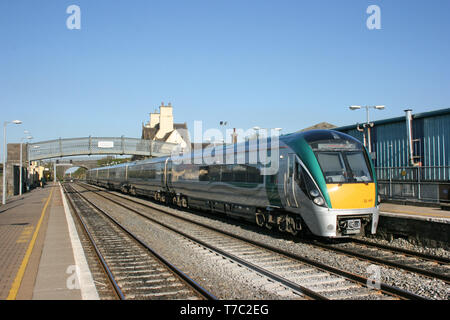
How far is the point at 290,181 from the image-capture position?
36.1 ft

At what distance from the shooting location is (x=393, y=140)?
20422mm

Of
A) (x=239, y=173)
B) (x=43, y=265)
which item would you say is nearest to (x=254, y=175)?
(x=239, y=173)

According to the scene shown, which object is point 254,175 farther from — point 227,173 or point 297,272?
point 297,272

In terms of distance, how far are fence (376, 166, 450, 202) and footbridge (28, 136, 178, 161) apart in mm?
26123

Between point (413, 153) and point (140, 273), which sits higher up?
point (413, 153)

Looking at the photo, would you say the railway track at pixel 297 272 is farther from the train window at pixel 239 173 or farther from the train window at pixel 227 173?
the train window at pixel 227 173

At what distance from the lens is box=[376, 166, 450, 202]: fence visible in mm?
15305

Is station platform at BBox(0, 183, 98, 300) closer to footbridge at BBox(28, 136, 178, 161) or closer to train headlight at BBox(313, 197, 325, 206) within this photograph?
train headlight at BBox(313, 197, 325, 206)

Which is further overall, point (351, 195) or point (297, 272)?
point (351, 195)

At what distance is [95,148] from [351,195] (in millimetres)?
36322

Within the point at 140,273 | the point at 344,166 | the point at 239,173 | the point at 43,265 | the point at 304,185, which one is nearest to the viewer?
the point at 140,273

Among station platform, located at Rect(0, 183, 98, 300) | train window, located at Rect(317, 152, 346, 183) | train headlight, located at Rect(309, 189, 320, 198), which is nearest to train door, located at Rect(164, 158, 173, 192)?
station platform, located at Rect(0, 183, 98, 300)
